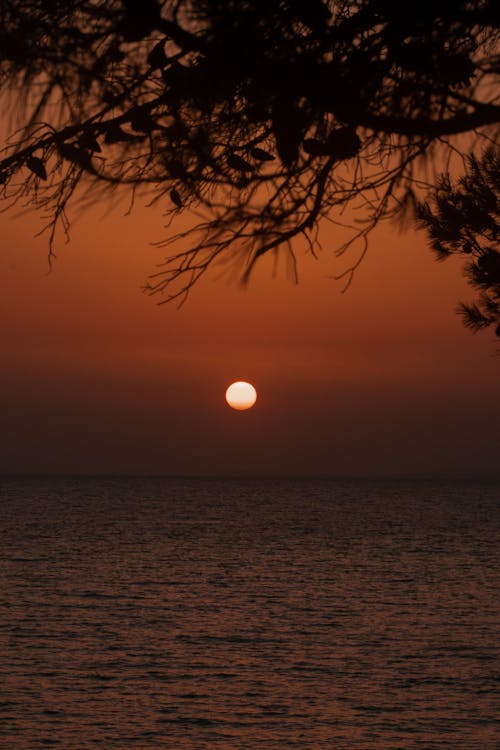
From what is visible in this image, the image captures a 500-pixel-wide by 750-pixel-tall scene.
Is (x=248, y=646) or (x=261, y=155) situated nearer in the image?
(x=261, y=155)

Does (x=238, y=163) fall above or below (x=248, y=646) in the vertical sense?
above

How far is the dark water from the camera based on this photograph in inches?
986

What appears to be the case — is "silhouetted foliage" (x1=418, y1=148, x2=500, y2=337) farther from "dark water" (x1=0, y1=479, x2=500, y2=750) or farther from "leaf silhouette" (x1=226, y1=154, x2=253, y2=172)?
"dark water" (x1=0, y1=479, x2=500, y2=750)

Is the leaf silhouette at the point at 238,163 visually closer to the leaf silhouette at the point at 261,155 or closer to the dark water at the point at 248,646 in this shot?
the leaf silhouette at the point at 261,155

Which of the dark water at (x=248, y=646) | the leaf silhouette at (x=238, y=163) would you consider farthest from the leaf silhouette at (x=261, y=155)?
the dark water at (x=248, y=646)

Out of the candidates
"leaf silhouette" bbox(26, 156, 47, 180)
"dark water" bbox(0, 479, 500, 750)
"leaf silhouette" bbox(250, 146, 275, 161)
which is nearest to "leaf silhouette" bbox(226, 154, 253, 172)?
"leaf silhouette" bbox(250, 146, 275, 161)

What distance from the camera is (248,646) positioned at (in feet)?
120

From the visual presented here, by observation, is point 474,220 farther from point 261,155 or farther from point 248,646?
point 248,646

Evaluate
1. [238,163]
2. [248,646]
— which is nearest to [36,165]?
[238,163]

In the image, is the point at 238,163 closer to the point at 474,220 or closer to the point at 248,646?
the point at 474,220

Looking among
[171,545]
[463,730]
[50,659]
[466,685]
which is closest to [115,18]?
[463,730]

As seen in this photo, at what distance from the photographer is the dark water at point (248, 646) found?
25047 mm

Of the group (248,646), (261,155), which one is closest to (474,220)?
(261,155)

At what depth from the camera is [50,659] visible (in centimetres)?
3288
